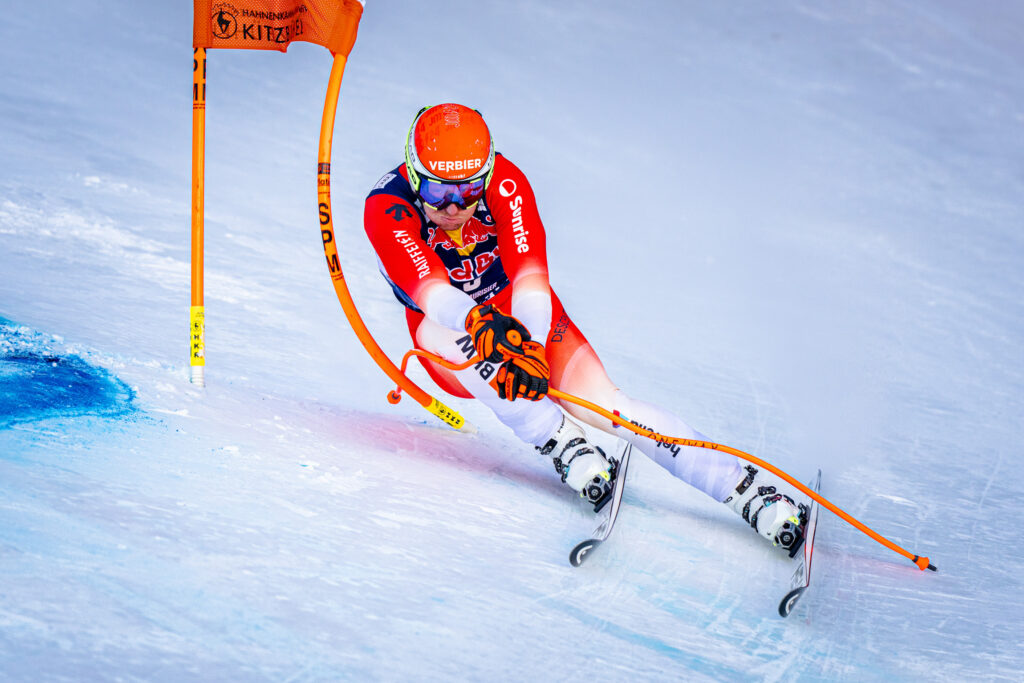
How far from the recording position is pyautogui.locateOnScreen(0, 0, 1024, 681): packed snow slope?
253 cm

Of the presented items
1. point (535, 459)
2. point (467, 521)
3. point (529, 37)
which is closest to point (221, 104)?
point (529, 37)

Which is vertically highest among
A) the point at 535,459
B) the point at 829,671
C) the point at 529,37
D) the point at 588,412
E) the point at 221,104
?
the point at 529,37

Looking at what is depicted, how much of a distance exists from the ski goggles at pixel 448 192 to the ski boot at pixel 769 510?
4.58 feet

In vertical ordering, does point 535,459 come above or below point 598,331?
below

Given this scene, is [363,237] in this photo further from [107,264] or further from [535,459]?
[535,459]

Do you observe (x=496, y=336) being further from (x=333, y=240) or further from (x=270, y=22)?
(x=270, y=22)

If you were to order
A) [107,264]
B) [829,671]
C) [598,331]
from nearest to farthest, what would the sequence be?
1. [829,671]
2. [107,264]
3. [598,331]

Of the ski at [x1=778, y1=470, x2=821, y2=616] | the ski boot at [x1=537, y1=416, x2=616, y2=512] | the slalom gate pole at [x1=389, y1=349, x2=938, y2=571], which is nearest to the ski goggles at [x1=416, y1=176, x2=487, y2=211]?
the slalom gate pole at [x1=389, y1=349, x2=938, y2=571]

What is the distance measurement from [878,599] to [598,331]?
262 cm

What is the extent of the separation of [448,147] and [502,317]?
65cm

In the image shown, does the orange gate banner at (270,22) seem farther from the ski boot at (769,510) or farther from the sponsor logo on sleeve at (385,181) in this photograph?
the ski boot at (769,510)

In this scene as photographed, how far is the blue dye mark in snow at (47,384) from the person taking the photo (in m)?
3.24

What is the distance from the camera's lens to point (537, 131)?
866 cm

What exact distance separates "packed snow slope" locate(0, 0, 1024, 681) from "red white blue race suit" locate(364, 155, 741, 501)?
→ 0.83 ft
